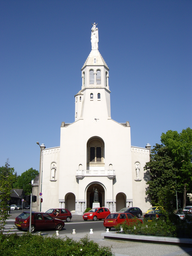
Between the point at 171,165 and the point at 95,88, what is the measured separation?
55.6ft

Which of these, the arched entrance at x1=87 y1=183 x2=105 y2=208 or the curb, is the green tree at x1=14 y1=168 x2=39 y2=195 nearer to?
the arched entrance at x1=87 y1=183 x2=105 y2=208

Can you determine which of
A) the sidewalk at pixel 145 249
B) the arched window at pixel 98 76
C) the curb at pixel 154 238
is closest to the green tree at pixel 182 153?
the arched window at pixel 98 76

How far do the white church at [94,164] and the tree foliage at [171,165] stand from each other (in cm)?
160

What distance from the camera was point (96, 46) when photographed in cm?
4597

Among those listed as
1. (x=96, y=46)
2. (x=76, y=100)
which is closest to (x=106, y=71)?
(x=96, y=46)

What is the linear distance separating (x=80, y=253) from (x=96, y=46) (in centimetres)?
4278

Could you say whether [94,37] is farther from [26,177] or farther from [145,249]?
[26,177]

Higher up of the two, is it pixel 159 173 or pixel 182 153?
pixel 182 153

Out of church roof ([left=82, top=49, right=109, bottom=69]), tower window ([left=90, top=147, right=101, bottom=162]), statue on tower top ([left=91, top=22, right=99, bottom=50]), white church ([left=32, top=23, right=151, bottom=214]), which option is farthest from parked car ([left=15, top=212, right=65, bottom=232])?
statue on tower top ([left=91, top=22, right=99, bottom=50])

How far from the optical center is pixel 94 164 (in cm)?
4003

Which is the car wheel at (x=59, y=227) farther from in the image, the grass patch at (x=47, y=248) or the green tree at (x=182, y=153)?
the green tree at (x=182, y=153)

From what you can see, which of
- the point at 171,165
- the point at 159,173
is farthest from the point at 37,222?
the point at 171,165

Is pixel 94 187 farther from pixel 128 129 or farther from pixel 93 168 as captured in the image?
pixel 128 129

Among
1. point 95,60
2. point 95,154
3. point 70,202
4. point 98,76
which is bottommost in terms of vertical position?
point 70,202
